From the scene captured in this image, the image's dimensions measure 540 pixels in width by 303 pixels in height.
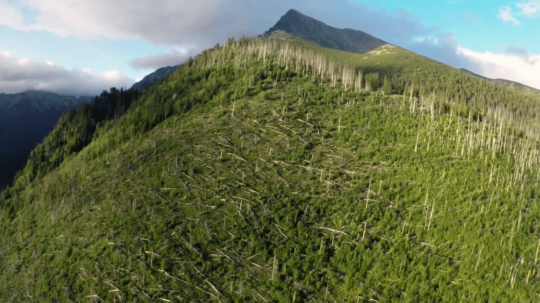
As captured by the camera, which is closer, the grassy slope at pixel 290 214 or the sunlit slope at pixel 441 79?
the grassy slope at pixel 290 214

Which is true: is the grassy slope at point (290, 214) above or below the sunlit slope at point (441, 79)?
below

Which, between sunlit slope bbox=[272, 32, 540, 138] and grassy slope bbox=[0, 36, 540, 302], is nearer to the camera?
grassy slope bbox=[0, 36, 540, 302]

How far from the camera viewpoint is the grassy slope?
482 inches

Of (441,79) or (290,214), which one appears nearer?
(290,214)

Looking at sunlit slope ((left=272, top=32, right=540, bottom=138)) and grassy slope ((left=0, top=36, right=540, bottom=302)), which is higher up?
sunlit slope ((left=272, top=32, right=540, bottom=138))

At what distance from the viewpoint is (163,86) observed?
1592 inches

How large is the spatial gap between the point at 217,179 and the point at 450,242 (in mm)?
12507

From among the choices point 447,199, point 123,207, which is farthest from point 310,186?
point 123,207

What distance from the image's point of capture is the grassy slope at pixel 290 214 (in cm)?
1225

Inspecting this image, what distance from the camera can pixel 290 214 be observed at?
15.7 meters

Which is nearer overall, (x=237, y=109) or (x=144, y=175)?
(x=144, y=175)

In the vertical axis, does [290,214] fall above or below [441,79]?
below

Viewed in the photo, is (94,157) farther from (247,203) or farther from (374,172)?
(374,172)

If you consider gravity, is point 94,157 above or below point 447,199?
below
